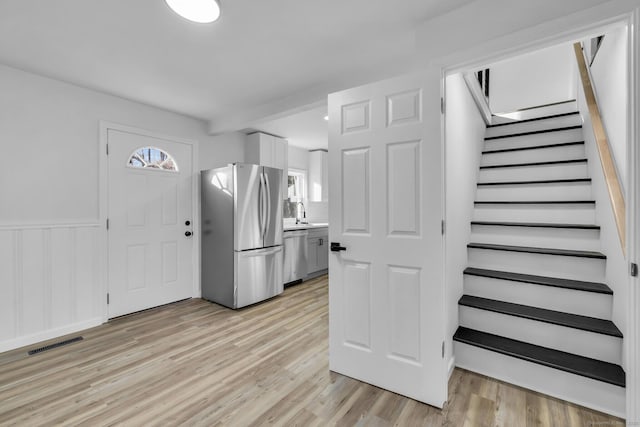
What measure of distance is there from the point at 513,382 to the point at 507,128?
2.89m

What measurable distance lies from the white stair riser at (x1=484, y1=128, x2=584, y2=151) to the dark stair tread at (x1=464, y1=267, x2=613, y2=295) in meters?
1.66

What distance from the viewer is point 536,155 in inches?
118

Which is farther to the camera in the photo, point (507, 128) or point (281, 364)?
point (507, 128)

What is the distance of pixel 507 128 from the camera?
350 cm

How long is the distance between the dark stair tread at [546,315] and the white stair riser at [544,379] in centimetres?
30

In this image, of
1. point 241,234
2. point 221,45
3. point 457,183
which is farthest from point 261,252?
point 457,183

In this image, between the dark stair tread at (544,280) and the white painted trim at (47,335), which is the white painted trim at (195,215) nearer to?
the white painted trim at (47,335)

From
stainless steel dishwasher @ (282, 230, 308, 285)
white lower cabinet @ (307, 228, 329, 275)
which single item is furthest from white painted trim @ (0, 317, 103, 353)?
white lower cabinet @ (307, 228, 329, 275)

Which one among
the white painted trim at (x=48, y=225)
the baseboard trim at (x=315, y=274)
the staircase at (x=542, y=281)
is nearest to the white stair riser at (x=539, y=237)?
the staircase at (x=542, y=281)

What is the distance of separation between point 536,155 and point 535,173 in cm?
27

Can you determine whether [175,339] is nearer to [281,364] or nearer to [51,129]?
[281,364]

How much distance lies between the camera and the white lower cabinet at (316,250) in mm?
4801

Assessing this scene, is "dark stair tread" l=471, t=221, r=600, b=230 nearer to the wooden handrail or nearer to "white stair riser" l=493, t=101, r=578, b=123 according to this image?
the wooden handrail

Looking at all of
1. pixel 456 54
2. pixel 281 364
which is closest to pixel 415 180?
pixel 456 54
